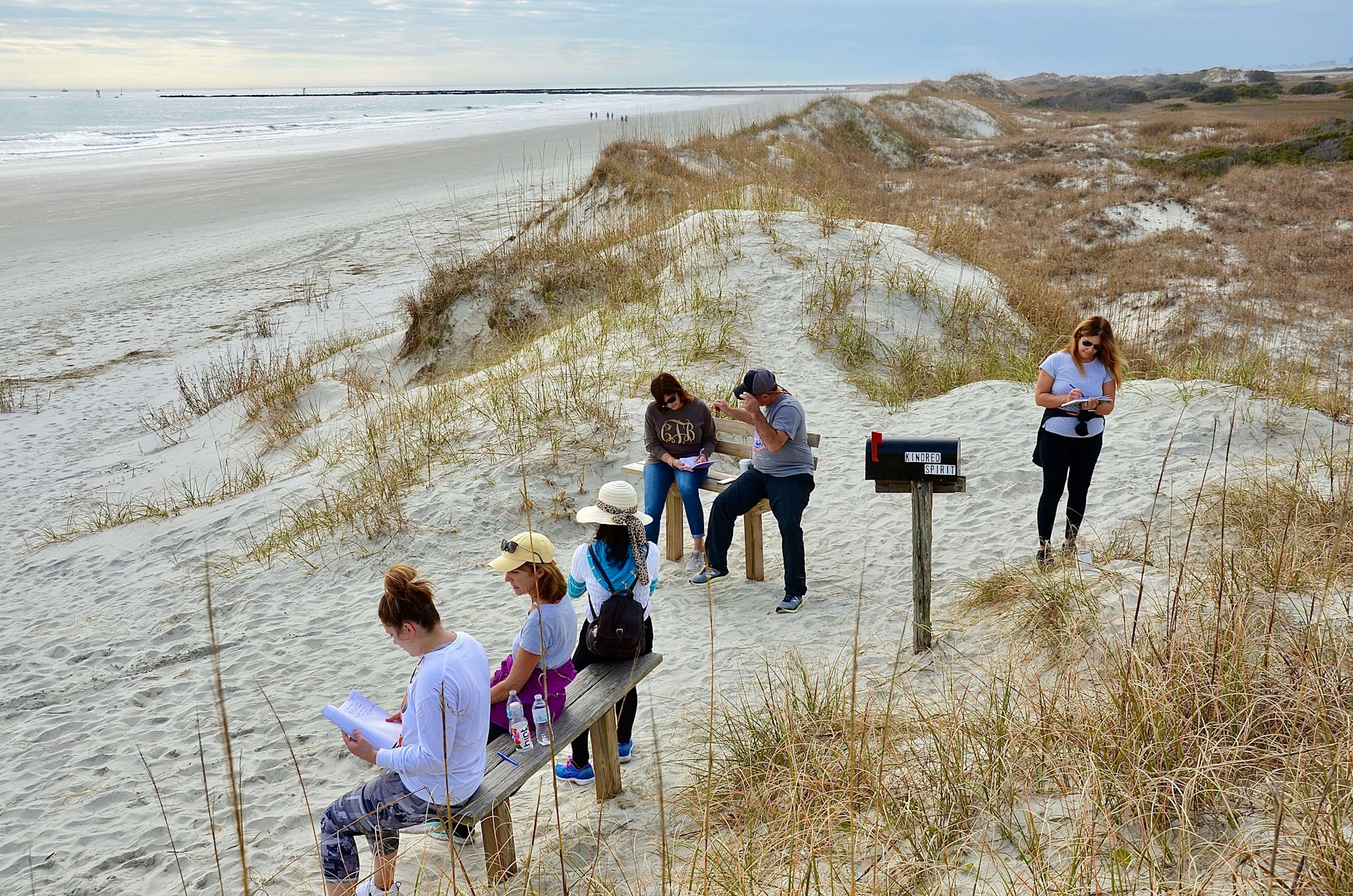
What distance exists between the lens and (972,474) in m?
7.61

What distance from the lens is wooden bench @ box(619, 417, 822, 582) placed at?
6.42m

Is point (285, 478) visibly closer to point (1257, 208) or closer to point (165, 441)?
point (165, 441)

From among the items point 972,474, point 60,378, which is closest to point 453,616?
point 972,474

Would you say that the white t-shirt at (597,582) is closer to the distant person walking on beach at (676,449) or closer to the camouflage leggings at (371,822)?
the camouflage leggings at (371,822)

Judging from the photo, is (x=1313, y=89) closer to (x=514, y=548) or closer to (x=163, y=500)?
(x=163, y=500)

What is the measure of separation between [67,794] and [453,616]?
7.80 feet

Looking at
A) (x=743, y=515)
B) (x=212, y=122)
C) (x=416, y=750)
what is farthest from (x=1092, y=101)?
(x=416, y=750)

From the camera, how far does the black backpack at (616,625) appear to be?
4.23 metres

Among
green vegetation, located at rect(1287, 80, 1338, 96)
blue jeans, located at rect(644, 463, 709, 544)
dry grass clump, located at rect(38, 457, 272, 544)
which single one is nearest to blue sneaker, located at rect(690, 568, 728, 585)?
blue jeans, located at rect(644, 463, 709, 544)

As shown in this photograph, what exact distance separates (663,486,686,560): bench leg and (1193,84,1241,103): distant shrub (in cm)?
7337

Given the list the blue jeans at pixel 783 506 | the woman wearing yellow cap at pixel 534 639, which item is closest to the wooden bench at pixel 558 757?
the woman wearing yellow cap at pixel 534 639

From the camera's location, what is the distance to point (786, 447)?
590 cm

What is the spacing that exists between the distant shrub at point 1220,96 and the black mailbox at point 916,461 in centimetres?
7412

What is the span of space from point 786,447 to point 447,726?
318cm
